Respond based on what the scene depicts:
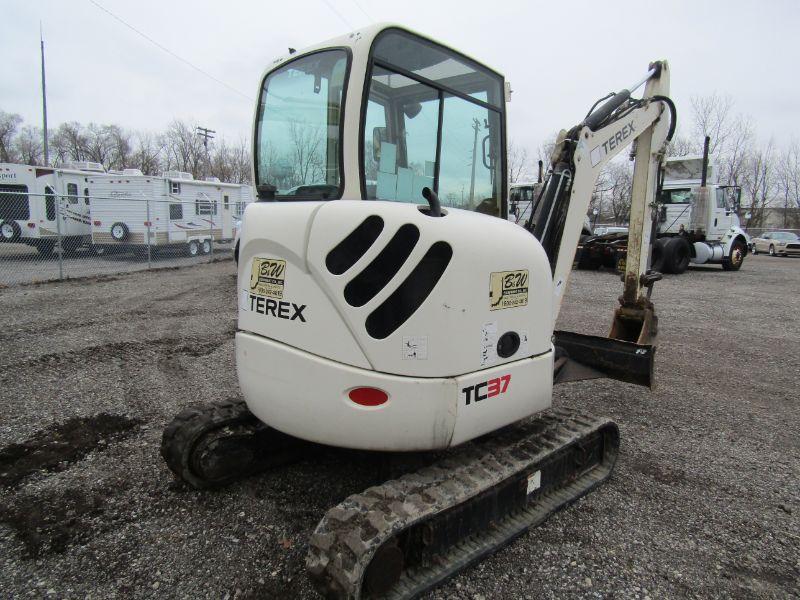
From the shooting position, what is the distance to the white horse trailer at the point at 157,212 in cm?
1756

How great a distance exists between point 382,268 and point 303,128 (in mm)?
1043

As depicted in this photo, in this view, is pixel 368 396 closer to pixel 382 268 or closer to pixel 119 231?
pixel 382 268

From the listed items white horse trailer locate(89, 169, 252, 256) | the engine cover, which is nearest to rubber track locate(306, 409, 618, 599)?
the engine cover

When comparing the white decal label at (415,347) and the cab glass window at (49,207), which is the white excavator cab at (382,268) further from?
the cab glass window at (49,207)

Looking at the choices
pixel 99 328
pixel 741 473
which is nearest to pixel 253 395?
pixel 741 473

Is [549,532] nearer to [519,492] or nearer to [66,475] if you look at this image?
[519,492]

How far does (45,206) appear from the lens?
17.2m

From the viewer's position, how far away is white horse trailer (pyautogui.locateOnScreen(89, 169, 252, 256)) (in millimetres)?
17562

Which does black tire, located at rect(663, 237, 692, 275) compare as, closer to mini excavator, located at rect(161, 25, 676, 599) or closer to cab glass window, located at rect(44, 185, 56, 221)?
mini excavator, located at rect(161, 25, 676, 599)

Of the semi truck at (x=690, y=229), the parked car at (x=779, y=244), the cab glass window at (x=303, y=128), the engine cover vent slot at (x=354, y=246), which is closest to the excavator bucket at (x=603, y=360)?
the engine cover vent slot at (x=354, y=246)

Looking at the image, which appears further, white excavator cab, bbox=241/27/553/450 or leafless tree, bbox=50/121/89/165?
leafless tree, bbox=50/121/89/165

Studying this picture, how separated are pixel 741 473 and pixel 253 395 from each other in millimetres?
3421

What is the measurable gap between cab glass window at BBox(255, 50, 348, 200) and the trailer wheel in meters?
16.1

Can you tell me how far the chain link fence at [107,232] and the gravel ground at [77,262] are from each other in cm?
2
